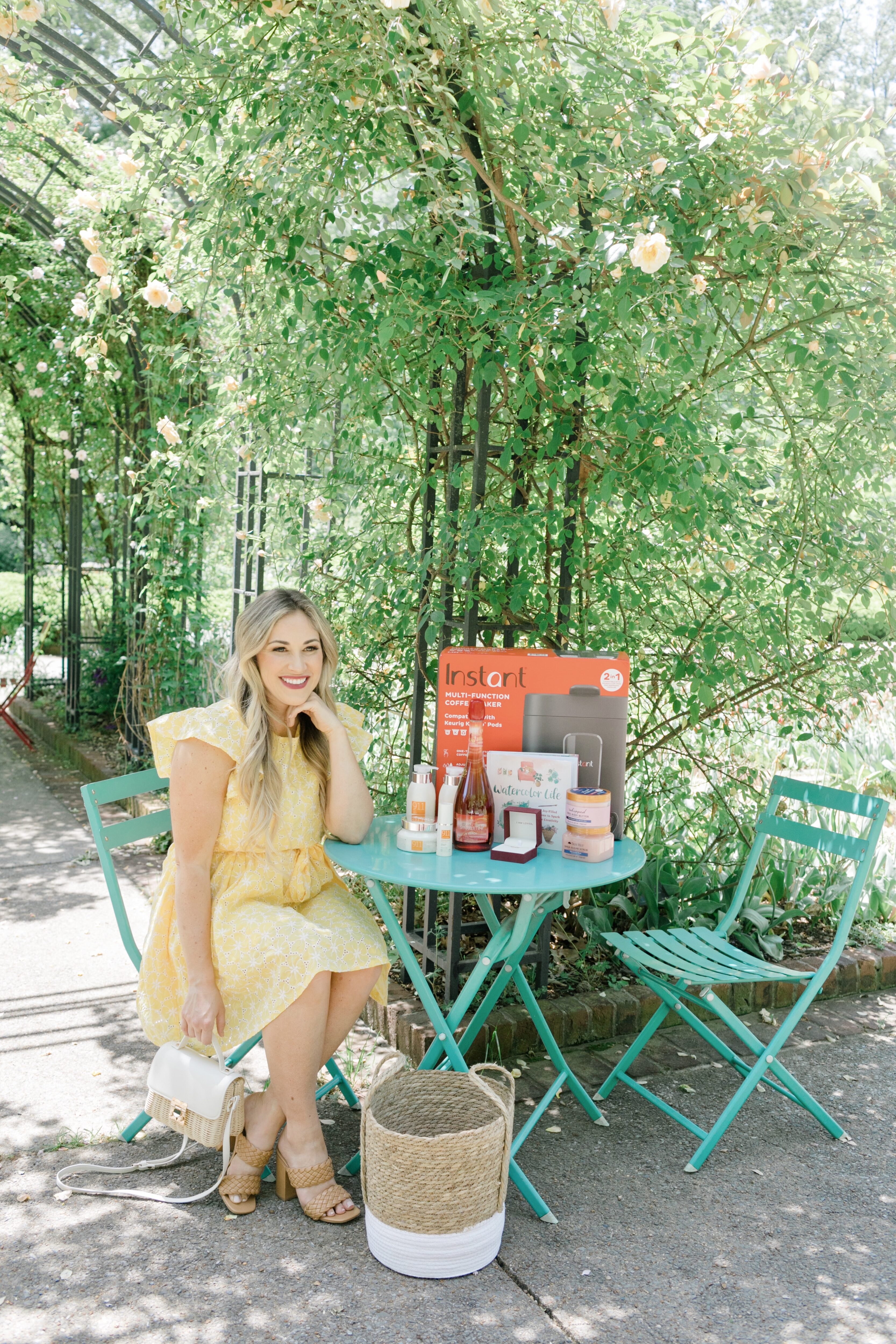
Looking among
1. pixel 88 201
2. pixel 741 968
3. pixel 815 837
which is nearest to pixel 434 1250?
pixel 741 968

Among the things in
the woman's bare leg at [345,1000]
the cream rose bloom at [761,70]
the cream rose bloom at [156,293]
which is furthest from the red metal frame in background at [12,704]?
the cream rose bloom at [761,70]

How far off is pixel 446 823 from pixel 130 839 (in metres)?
0.86

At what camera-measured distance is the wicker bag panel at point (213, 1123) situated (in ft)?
7.88

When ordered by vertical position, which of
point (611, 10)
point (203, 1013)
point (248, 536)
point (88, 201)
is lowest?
point (203, 1013)

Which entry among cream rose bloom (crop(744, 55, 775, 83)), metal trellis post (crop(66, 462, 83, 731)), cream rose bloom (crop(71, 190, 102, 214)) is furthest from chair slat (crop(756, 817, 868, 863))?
metal trellis post (crop(66, 462, 83, 731))

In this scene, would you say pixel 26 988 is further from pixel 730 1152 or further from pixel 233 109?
pixel 233 109

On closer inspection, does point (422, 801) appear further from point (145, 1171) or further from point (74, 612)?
point (74, 612)

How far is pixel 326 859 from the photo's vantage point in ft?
9.14

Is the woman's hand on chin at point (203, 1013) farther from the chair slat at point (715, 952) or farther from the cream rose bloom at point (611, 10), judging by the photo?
the cream rose bloom at point (611, 10)

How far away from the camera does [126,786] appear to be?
2.81m

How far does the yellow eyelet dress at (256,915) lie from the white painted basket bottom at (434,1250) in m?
0.52

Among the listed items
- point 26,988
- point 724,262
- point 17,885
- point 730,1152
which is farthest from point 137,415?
point 730,1152

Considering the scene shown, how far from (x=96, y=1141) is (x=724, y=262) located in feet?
9.41

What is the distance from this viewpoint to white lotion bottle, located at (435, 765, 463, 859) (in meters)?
2.55
